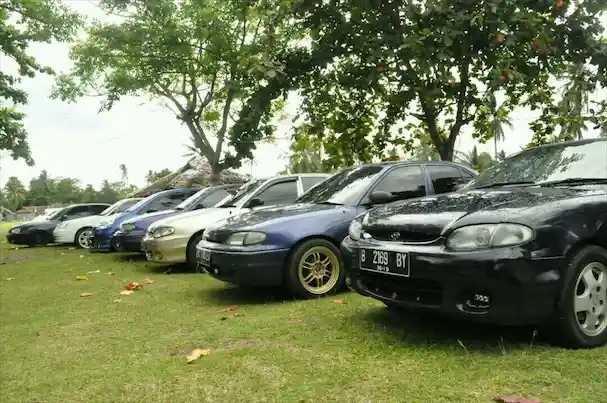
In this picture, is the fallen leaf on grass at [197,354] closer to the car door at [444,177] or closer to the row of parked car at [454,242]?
the row of parked car at [454,242]

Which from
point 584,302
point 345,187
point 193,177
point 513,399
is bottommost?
point 513,399

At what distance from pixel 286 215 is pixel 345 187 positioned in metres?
0.88

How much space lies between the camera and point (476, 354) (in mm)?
3445

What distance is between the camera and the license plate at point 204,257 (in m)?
5.75

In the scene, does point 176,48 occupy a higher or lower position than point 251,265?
higher

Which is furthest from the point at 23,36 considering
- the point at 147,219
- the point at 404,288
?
the point at 404,288

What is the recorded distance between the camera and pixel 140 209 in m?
11.5

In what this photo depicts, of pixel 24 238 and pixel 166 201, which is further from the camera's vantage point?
pixel 24 238

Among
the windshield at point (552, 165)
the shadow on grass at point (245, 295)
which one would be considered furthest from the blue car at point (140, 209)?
the windshield at point (552, 165)

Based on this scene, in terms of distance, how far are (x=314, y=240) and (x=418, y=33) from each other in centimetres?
Result: 419

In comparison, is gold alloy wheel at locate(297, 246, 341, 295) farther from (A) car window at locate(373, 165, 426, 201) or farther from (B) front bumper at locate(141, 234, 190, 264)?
(B) front bumper at locate(141, 234, 190, 264)

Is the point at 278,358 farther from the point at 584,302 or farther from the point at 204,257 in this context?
the point at 204,257

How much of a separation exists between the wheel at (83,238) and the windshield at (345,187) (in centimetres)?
1117

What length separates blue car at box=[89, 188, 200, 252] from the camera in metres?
11.5
